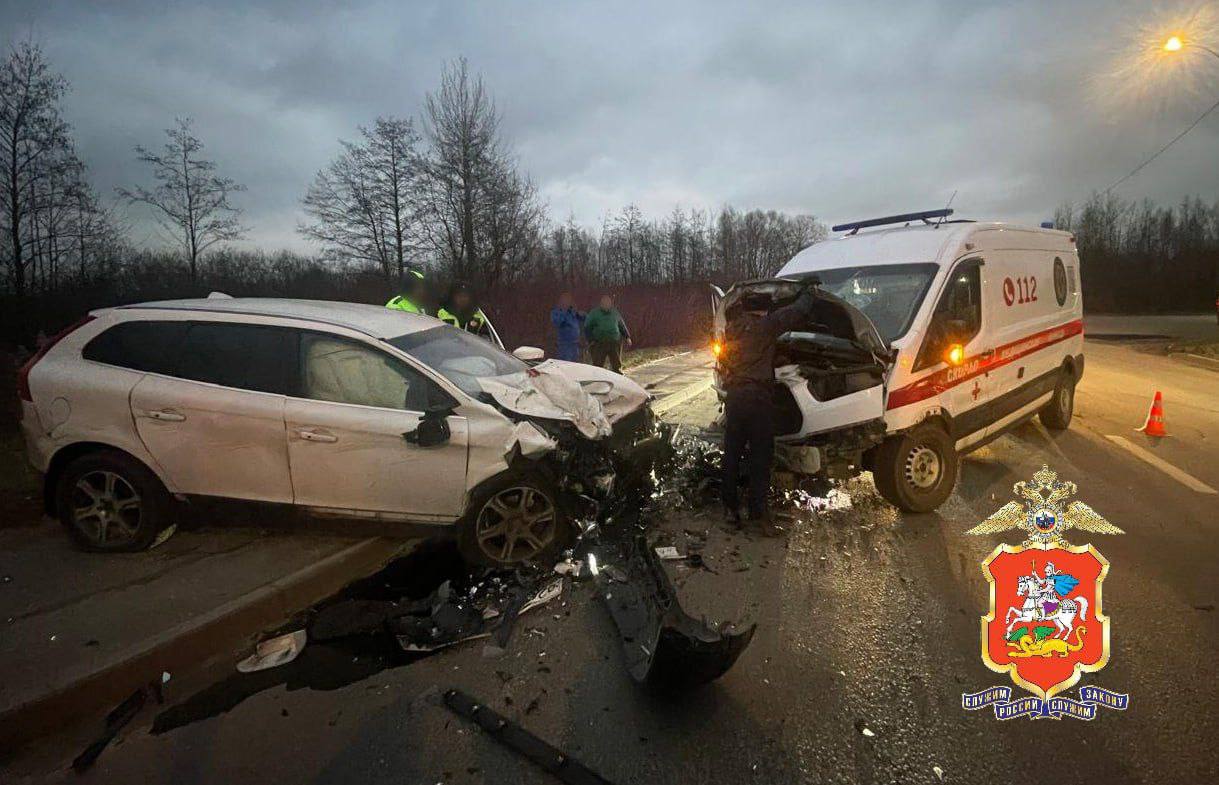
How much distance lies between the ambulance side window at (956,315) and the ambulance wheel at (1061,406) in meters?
2.92

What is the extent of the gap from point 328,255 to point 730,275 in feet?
124

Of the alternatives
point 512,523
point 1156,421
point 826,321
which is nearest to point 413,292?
point 512,523

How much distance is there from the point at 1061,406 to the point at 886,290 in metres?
3.95

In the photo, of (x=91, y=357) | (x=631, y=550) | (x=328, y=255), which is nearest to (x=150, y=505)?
(x=91, y=357)

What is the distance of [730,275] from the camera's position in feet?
170

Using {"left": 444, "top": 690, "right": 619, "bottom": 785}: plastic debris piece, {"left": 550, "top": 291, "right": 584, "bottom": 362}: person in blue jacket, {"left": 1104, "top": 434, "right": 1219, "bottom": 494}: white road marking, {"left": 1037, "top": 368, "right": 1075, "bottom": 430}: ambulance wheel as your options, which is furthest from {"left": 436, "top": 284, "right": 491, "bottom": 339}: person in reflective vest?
{"left": 1104, "top": 434, "right": 1219, "bottom": 494}: white road marking

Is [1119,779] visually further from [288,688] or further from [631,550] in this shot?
[288,688]

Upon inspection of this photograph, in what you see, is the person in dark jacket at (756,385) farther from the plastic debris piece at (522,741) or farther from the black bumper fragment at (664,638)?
the plastic debris piece at (522,741)

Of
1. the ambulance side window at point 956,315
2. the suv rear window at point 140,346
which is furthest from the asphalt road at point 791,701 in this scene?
the suv rear window at point 140,346

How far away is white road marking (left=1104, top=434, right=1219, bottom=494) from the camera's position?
217 inches

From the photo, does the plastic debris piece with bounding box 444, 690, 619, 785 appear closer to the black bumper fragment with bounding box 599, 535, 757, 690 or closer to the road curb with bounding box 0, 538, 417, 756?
the black bumper fragment with bounding box 599, 535, 757, 690

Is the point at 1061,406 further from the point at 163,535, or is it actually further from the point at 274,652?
the point at 163,535

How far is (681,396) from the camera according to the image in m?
10.8

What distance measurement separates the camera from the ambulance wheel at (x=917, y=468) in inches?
188
